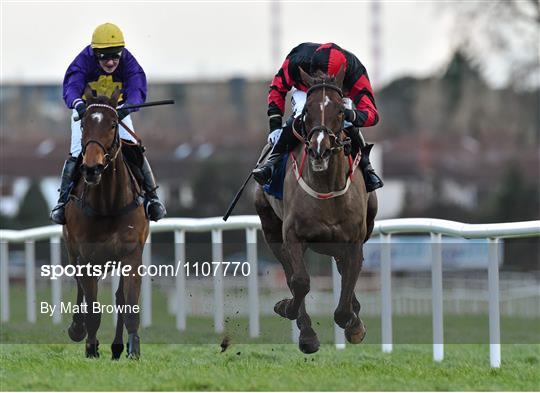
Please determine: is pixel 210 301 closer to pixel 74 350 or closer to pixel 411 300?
pixel 74 350

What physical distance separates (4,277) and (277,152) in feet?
17.3

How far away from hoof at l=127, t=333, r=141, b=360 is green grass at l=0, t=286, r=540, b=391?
101 mm

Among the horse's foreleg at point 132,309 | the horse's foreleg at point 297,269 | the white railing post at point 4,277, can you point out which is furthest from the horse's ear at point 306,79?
the white railing post at point 4,277

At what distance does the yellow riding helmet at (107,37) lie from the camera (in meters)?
9.84

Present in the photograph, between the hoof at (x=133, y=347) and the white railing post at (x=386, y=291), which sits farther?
the white railing post at (x=386, y=291)

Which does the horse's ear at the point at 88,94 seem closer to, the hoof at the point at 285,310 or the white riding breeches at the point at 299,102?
the white riding breeches at the point at 299,102

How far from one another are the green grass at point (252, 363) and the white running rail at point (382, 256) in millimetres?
156

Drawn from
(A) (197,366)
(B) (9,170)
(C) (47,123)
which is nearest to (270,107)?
(A) (197,366)

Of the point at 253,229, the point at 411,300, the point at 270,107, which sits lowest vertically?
the point at 411,300

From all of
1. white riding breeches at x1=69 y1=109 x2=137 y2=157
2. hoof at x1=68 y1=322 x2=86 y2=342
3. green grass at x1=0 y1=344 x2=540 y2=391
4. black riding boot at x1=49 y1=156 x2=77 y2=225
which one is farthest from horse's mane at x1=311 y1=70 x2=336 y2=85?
hoof at x1=68 y1=322 x2=86 y2=342

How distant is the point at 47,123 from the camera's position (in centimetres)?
5928

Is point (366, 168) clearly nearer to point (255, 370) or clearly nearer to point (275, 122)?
point (275, 122)

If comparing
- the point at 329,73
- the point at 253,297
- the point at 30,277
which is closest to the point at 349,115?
the point at 329,73

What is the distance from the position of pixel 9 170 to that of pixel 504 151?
18787 mm
